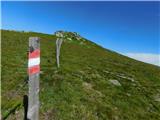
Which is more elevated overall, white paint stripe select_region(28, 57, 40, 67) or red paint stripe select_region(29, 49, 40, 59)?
red paint stripe select_region(29, 49, 40, 59)

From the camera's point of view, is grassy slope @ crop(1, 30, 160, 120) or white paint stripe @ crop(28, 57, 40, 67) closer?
white paint stripe @ crop(28, 57, 40, 67)

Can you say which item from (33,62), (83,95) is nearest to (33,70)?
(33,62)

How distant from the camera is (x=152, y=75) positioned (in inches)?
1524

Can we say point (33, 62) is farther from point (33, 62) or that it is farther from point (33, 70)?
point (33, 70)

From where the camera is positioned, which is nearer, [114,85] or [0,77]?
[0,77]

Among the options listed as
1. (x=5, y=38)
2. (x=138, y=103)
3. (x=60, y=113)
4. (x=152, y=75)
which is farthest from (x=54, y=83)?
(x=5, y=38)

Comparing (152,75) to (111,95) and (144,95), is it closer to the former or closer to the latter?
(144,95)

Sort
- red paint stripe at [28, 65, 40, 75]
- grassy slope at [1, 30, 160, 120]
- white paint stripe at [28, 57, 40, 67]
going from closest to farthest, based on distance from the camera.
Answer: white paint stripe at [28, 57, 40, 67]
red paint stripe at [28, 65, 40, 75]
grassy slope at [1, 30, 160, 120]

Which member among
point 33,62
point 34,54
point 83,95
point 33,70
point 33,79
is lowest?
point 83,95

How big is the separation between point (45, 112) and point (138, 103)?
783cm

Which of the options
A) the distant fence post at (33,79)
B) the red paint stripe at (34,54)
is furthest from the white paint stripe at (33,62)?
the red paint stripe at (34,54)

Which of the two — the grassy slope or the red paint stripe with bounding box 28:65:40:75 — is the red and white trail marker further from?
the grassy slope

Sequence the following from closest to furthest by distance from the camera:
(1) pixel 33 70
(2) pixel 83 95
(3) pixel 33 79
Result: (1) pixel 33 70
(3) pixel 33 79
(2) pixel 83 95

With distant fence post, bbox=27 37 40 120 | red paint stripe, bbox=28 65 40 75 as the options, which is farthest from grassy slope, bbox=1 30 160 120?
red paint stripe, bbox=28 65 40 75
